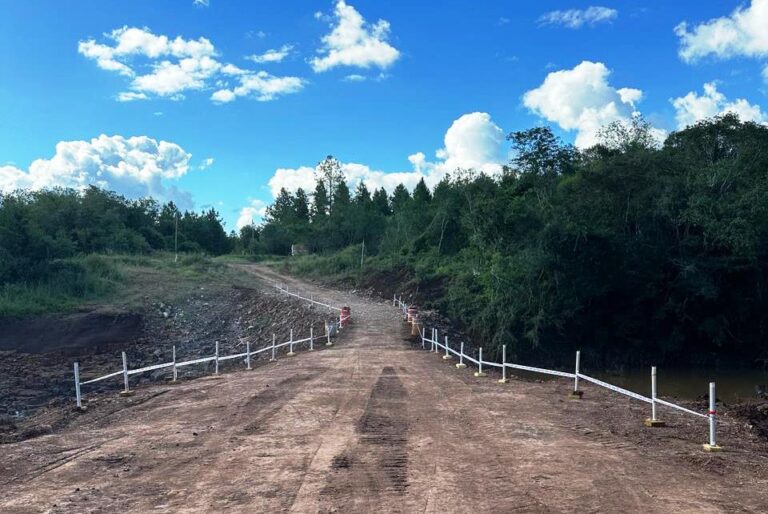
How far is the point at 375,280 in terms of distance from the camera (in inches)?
1815

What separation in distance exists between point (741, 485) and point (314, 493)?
5.12 meters

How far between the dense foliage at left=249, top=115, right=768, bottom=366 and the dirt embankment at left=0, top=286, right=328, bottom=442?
34.2ft

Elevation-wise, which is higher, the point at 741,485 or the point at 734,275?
the point at 734,275

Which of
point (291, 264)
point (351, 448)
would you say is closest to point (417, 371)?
point (351, 448)

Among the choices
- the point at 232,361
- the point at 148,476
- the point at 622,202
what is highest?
the point at 622,202

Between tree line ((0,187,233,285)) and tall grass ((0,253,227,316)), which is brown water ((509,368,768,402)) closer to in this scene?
tall grass ((0,253,227,316))

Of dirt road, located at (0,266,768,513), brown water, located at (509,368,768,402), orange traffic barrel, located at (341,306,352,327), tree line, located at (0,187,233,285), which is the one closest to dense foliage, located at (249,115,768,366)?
brown water, located at (509,368,768,402)

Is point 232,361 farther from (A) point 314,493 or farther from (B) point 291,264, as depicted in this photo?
(B) point 291,264

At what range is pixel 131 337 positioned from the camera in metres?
30.3

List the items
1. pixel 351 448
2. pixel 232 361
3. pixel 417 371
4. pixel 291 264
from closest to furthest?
pixel 351 448, pixel 417 371, pixel 232 361, pixel 291 264

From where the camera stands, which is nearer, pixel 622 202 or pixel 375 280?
pixel 622 202

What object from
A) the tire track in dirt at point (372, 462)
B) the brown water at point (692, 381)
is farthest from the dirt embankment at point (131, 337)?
the brown water at point (692, 381)

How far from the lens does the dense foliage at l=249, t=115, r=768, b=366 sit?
27297 mm

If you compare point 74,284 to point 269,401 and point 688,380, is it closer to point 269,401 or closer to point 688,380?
point 269,401
